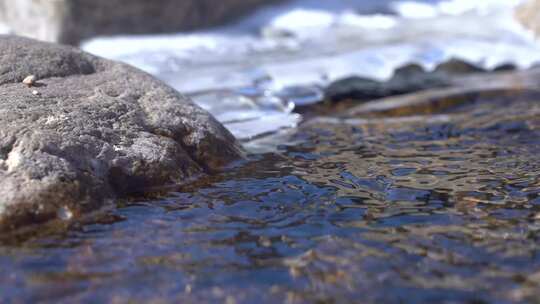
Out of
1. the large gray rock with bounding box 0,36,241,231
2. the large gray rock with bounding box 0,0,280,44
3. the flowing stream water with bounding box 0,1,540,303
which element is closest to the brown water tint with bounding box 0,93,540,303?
the flowing stream water with bounding box 0,1,540,303

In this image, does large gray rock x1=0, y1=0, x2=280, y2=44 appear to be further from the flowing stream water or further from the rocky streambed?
the rocky streambed

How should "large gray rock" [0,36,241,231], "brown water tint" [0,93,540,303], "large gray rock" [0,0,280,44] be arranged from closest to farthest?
"brown water tint" [0,93,540,303]
"large gray rock" [0,36,241,231]
"large gray rock" [0,0,280,44]

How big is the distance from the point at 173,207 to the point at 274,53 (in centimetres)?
493

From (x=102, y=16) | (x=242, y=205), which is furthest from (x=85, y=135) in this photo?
(x=102, y=16)

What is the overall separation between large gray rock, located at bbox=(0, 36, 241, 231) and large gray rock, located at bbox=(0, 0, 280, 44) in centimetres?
453

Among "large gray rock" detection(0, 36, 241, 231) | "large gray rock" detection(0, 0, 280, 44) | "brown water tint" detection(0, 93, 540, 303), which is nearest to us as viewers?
"brown water tint" detection(0, 93, 540, 303)

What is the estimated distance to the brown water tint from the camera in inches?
84.9

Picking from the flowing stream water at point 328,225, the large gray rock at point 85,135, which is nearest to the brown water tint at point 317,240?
the flowing stream water at point 328,225

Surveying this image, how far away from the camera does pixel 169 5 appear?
8.88 m

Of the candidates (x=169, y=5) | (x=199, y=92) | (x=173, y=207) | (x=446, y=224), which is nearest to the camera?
(x=446, y=224)

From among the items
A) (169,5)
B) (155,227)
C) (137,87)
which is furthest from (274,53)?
(155,227)

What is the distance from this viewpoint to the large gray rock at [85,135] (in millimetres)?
2768

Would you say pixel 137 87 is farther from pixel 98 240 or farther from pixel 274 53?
pixel 274 53

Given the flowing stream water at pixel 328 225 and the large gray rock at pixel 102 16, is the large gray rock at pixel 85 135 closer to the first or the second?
the flowing stream water at pixel 328 225
